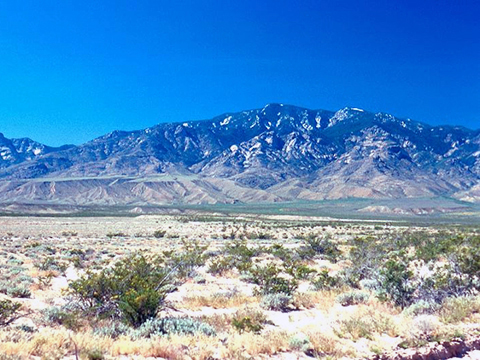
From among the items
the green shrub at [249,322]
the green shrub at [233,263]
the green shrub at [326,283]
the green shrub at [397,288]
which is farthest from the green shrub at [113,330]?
the green shrub at [233,263]

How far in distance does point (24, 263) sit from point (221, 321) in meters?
17.8

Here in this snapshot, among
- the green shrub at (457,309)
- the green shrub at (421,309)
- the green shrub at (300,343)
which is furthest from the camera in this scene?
the green shrub at (421,309)

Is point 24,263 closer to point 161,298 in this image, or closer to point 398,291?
point 161,298

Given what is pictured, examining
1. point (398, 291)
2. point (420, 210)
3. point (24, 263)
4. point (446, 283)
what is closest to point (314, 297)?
point (398, 291)

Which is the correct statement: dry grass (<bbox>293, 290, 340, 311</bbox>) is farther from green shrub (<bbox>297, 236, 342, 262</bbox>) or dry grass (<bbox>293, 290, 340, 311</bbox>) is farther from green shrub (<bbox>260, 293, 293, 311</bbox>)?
green shrub (<bbox>297, 236, 342, 262</bbox>)

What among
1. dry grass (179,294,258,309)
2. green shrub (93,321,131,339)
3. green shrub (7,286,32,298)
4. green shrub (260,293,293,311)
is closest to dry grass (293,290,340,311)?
green shrub (260,293,293,311)

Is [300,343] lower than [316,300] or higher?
higher

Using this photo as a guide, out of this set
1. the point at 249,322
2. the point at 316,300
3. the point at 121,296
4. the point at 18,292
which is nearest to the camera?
the point at 249,322

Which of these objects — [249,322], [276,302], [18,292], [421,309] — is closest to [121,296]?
[249,322]

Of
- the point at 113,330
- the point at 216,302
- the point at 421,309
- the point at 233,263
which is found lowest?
the point at 233,263

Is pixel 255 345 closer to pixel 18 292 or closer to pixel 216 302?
pixel 216 302

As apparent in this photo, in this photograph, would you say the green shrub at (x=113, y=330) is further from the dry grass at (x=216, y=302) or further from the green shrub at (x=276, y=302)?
the green shrub at (x=276, y=302)

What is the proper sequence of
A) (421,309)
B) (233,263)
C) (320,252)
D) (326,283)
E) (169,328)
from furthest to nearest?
1. (320,252)
2. (233,263)
3. (326,283)
4. (421,309)
5. (169,328)

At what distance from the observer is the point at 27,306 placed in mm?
11695
